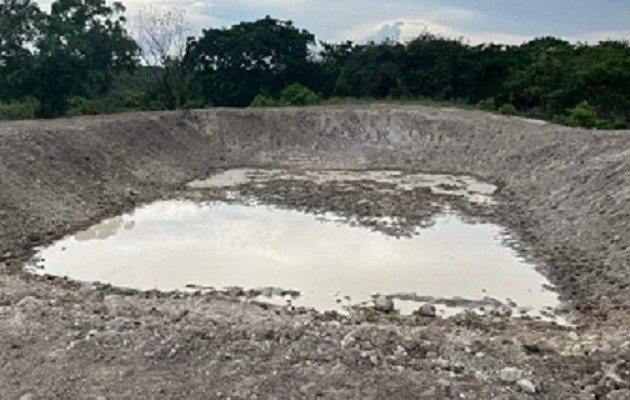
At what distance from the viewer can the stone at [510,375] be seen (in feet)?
18.7

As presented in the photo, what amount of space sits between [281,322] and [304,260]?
425 centimetres

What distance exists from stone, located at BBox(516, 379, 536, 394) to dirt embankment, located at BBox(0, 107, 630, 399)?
18 millimetres

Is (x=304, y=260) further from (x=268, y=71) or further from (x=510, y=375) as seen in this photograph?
(x=268, y=71)

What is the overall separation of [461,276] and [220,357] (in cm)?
533

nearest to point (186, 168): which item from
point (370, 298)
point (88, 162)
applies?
point (88, 162)

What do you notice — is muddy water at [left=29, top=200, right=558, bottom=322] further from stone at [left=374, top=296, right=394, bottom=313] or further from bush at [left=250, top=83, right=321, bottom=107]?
bush at [left=250, top=83, right=321, bottom=107]

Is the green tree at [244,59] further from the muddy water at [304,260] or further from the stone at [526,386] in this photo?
the stone at [526,386]

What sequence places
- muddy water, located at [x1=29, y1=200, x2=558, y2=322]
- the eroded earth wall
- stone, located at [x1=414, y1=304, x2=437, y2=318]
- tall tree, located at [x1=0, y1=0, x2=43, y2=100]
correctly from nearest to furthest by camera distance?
stone, located at [x1=414, y1=304, x2=437, y2=318] → muddy water, located at [x1=29, y1=200, x2=558, y2=322] → the eroded earth wall → tall tree, located at [x1=0, y1=0, x2=43, y2=100]

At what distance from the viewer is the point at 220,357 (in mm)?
6055

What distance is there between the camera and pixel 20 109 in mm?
24734

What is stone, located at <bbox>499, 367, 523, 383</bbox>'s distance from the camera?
5.70 metres

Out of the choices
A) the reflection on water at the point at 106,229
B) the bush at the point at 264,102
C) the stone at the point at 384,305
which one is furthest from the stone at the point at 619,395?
the bush at the point at 264,102

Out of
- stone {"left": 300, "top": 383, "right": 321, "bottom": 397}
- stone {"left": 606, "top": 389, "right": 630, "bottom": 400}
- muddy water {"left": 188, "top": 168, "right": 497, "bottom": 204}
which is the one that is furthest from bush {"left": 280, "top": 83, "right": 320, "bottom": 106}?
stone {"left": 606, "top": 389, "right": 630, "bottom": 400}

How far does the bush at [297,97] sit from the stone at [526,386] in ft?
80.5
